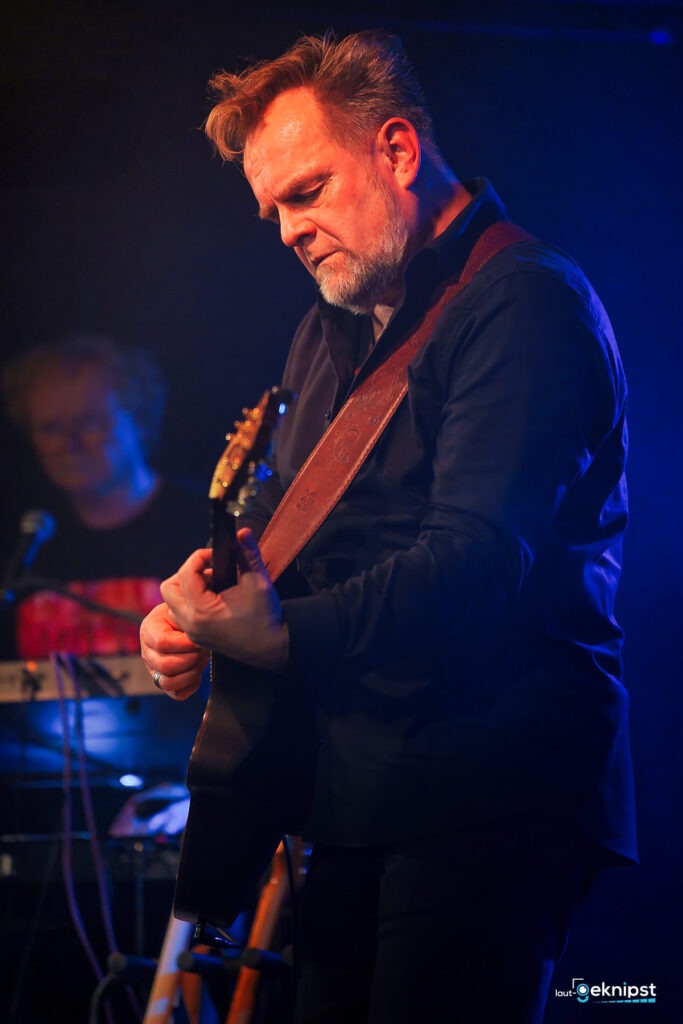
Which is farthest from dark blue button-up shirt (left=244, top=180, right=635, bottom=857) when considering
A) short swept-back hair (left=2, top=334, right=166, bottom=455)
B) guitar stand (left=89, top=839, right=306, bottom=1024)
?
short swept-back hair (left=2, top=334, right=166, bottom=455)

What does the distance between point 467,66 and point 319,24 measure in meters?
0.59

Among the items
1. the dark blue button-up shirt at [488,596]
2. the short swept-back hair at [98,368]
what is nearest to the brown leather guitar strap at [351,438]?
the dark blue button-up shirt at [488,596]

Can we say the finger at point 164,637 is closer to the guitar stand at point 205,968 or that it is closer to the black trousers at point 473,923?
the black trousers at point 473,923

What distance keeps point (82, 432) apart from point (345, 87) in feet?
12.6

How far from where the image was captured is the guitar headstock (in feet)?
4.88

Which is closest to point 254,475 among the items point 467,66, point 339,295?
point 339,295

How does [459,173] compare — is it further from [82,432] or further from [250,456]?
[82,432]

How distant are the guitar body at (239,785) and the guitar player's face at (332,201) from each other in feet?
2.92

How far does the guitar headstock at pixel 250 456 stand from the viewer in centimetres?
149

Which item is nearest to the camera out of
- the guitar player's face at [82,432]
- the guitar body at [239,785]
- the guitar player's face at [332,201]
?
the guitar body at [239,785]

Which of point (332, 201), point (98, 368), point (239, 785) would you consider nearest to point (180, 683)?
point (239, 785)

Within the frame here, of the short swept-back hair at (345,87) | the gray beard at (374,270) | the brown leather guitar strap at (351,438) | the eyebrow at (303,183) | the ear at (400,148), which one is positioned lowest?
the brown leather guitar strap at (351,438)

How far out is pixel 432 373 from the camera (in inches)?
67.9

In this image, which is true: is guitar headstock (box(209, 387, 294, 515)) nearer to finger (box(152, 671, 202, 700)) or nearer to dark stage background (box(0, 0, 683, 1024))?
finger (box(152, 671, 202, 700))
